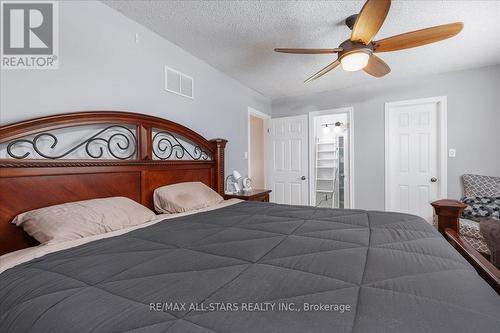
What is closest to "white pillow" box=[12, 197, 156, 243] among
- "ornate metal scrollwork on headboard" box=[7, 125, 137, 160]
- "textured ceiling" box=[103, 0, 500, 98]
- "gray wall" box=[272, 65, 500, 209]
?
"ornate metal scrollwork on headboard" box=[7, 125, 137, 160]

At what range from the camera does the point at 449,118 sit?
3396mm

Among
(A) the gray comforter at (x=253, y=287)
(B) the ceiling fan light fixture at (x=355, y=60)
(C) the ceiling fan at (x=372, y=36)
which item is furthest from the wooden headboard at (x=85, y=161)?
(B) the ceiling fan light fixture at (x=355, y=60)

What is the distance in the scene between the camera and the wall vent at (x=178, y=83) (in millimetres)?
2535

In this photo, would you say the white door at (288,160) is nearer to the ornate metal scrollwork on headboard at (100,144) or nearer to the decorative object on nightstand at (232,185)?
the decorative object on nightstand at (232,185)

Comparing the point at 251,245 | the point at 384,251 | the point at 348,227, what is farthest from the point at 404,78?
the point at 251,245

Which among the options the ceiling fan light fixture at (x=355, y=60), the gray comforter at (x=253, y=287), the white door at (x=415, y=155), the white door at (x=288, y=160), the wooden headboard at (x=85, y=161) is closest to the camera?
the gray comforter at (x=253, y=287)

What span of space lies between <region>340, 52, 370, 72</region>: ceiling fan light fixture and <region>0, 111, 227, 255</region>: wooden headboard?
5.43 ft

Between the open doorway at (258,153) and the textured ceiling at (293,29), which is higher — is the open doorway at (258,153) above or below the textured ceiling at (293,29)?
below

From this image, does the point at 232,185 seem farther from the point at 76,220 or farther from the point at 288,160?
the point at 76,220

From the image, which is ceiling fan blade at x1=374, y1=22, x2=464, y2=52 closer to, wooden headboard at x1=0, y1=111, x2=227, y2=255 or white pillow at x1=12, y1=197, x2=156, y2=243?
wooden headboard at x1=0, y1=111, x2=227, y2=255

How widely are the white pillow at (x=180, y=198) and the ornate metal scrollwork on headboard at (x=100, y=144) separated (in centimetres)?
43

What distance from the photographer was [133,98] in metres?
2.17
